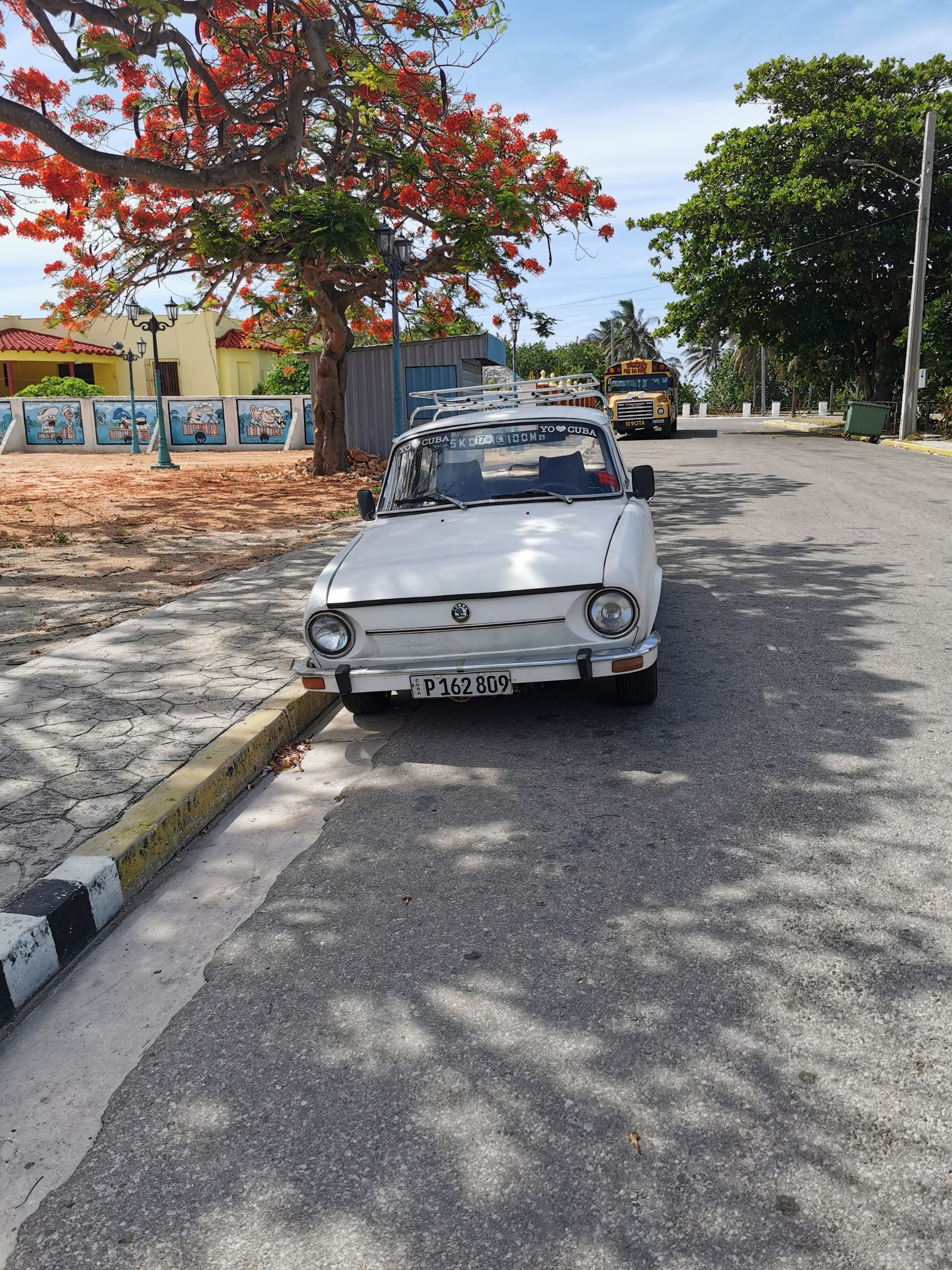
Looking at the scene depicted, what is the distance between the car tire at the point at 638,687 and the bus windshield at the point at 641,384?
30.1 m

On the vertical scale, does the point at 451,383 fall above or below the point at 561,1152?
above

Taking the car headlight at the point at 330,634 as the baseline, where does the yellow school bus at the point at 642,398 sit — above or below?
above

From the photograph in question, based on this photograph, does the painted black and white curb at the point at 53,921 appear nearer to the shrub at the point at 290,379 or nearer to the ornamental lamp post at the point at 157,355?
the ornamental lamp post at the point at 157,355

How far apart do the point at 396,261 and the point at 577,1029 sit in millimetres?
13392

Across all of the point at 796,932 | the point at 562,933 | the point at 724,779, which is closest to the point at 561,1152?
the point at 562,933

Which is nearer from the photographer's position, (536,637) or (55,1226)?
(55,1226)

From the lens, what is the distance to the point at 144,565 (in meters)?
9.91

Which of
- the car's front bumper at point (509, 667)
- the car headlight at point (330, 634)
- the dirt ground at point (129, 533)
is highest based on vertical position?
the car headlight at point (330, 634)

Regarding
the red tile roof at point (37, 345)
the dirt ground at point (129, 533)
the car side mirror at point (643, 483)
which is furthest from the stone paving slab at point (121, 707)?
the red tile roof at point (37, 345)

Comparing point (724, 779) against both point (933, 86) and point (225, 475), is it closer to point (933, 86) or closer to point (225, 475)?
point (225, 475)

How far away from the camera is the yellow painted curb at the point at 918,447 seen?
76.1ft

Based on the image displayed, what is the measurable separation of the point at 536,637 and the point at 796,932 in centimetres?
193

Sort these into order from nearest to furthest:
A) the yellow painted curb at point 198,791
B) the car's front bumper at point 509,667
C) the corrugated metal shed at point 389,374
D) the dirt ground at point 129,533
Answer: the yellow painted curb at point 198,791, the car's front bumper at point 509,667, the dirt ground at point 129,533, the corrugated metal shed at point 389,374

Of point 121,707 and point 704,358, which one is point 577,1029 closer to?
point 121,707
